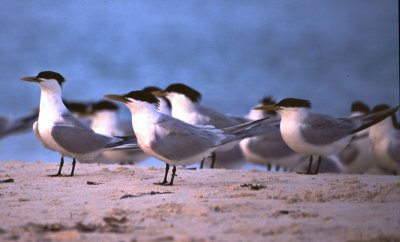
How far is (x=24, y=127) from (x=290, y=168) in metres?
3.66

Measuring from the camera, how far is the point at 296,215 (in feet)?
13.7

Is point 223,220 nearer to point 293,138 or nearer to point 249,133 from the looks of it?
point 249,133

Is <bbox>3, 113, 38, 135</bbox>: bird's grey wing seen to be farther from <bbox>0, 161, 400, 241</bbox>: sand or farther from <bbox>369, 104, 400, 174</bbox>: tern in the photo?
<bbox>369, 104, 400, 174</bbox>: tern

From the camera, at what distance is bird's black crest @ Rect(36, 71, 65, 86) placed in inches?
277

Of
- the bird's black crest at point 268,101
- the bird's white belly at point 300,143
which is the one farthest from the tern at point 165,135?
the bird's black crest at point 268,101

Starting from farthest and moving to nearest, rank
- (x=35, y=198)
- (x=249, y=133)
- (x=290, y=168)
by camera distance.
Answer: (x=290, y=168) < (x=249, y=133) < (x=35, y=198)

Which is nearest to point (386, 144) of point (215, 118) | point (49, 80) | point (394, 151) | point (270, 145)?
point (394, 151)

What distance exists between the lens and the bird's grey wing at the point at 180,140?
6016mm

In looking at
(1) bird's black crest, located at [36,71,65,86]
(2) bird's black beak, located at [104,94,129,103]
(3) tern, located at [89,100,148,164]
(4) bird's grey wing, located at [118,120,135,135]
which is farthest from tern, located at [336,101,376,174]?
(2) bird's black beak, located at [104,94,129,103]

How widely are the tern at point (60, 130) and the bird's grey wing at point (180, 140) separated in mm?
1119

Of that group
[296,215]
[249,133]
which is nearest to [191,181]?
[249,133]

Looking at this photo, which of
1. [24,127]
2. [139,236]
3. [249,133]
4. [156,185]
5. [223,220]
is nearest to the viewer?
[139,236]

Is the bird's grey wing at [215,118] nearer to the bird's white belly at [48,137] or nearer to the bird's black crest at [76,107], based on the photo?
the bird's white belly at [48,137]

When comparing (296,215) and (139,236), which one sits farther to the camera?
(296,215)
